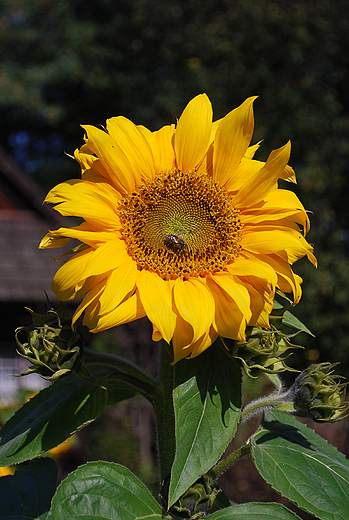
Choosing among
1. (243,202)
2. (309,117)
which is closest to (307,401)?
(243,202)

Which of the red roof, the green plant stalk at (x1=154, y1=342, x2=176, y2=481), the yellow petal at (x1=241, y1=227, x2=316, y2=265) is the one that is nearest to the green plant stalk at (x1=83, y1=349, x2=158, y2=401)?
the green plant stalk at (x1=154, y1=342, x2=176, y2=481)

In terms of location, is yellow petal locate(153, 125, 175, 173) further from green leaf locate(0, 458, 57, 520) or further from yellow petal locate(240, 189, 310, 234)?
green leaf locate(0, 458, 57, 520)

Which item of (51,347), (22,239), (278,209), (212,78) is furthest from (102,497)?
(212,78)

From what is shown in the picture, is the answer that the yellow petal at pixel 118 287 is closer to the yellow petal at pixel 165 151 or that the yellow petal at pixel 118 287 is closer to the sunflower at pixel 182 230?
the sunflower at pixel 182 230

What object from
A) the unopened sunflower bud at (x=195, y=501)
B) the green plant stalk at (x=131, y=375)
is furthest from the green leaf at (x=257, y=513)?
the green plant stalk at (x=131, y=375)

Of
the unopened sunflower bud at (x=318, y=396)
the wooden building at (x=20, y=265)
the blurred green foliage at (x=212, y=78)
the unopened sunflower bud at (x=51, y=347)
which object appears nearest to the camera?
the unopened sunflower bud at (x=51, y=347)

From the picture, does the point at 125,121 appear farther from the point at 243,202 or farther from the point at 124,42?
the point at 124,42

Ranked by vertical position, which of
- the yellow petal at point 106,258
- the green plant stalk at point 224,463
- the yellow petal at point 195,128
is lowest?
the green plant stalk at point 224,463
